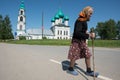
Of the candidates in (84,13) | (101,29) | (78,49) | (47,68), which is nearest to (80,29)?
(84,13)

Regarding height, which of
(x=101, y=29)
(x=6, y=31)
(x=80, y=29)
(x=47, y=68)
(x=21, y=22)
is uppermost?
(x=21, y=22)

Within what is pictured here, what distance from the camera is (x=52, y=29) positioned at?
132 m

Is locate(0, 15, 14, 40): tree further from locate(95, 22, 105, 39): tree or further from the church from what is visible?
locate(95, 22, 105, 39): tree

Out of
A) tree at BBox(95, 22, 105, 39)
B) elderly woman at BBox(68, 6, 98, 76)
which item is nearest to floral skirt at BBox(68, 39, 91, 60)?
elderly woman at BBox(68, 6, 98, 76)

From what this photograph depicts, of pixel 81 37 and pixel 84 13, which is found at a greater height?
pixel 84 13

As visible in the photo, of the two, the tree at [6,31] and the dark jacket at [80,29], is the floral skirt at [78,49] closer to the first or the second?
the dark jacket at [80,29]

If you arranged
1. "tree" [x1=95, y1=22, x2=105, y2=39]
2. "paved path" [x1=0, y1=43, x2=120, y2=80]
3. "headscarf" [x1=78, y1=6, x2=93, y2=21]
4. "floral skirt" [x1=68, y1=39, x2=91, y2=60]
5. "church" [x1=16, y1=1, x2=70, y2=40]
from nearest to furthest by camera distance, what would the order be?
"paved path" [x1=0, y1=43, x2=120, y2=80]
"headscarf" [x1=78, y1=6, x2=93, y2=21]
"floral skirt" [x1=68, y1=39, x2=91, y2=60]
"tree" [x1=95, y1=22, x2=105, y2=39]
"church" [x1=16, y1=1, x2=70, y2=40]

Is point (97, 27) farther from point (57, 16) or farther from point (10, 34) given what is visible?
point (10, 34)

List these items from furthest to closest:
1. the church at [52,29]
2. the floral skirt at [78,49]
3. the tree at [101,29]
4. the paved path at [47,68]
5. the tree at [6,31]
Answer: the church at [52,29] < the tree at [101,29] < the tree at [6,31] < the floral skirt at [78,49] < the paved path at [47,68]

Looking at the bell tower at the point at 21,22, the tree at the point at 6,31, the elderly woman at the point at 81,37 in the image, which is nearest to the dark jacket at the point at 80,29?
the elderly woman at the point at 81,37

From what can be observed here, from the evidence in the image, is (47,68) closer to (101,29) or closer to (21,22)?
(101,29)

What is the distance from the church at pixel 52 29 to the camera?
119000mm

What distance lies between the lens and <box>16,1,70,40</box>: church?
390 feet

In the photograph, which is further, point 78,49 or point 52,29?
point 52,29
